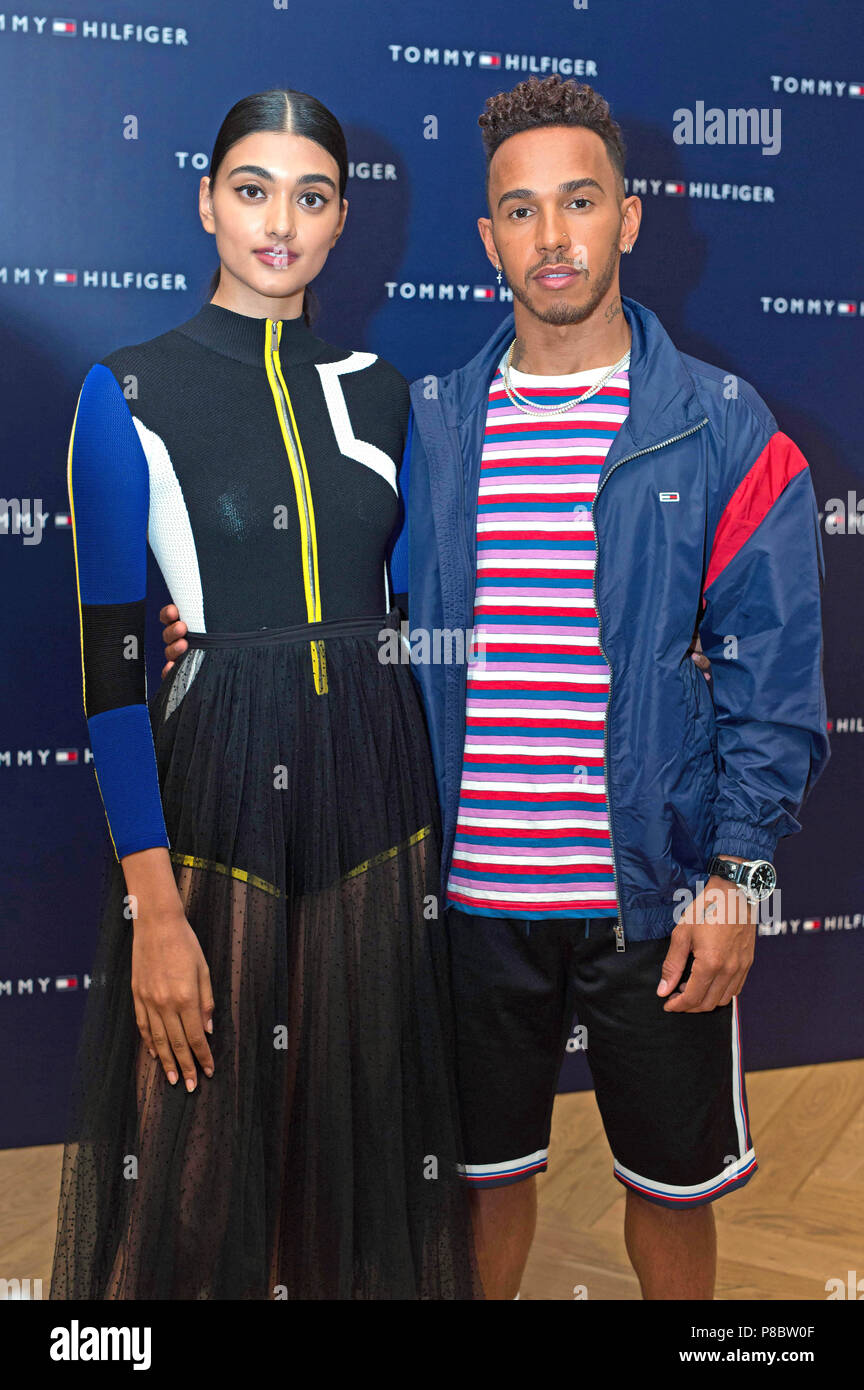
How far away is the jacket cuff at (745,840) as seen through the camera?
1.62 m

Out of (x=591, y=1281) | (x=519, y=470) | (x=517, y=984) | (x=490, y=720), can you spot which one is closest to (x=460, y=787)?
(x=490, y=720)

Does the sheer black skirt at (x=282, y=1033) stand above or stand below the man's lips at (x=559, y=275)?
below

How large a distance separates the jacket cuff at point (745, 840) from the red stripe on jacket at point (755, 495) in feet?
1.18

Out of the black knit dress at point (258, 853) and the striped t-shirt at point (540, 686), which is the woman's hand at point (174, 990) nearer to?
the black knit dress at point (258, 853)

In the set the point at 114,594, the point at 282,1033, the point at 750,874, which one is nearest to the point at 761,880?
the point at 750,874

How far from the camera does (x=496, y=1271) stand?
1.86 m

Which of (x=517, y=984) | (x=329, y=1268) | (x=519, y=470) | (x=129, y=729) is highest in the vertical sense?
(x=519, y=470)

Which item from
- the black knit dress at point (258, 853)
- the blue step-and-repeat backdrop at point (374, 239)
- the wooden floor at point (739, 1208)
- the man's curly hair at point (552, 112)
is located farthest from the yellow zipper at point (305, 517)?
the wooden floor at point (739, 1208)

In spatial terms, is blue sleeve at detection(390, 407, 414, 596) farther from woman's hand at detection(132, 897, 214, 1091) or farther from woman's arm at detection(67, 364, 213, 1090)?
woman's hand at detection(132, 897, 214, 1091)

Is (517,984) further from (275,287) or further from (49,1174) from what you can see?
(49,1174)

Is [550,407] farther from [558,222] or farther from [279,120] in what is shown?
[279,120]

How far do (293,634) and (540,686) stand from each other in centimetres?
37

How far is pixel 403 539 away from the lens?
182 centimetres

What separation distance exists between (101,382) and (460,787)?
76 centimetres
